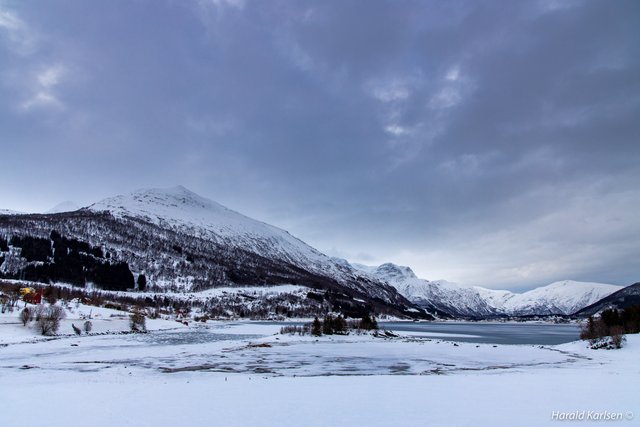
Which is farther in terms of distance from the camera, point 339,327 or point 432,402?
point 339,327

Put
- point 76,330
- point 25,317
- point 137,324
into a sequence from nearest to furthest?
1. point 25,317
2. point 76,330
3. point 137,324

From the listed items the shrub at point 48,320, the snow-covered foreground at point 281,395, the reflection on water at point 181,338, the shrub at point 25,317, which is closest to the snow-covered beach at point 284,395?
the snow-covered foreground at point 281,395

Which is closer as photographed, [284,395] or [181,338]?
[284,395]

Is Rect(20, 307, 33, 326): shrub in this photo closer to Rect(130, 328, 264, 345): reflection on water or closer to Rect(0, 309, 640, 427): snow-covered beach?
Rect(130, 328, 264, 345): reflection on water

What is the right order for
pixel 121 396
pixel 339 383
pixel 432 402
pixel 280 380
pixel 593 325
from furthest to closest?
pixel 593 325 → pixel 280 380 → pixel 339 383 → pixel 121 396 → pixel 432 402

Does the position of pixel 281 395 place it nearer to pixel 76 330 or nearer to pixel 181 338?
pixel 181 338

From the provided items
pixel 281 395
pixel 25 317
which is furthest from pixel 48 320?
pixel 281 395

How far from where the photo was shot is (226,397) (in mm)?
18562

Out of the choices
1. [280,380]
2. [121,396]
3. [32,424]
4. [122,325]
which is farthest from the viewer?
[122,325]

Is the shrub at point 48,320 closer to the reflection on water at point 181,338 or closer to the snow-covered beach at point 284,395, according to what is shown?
the reflection on water at point 181,338

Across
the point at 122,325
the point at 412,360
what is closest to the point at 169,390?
the point at 412,360

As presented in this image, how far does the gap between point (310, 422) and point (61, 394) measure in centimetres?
1222

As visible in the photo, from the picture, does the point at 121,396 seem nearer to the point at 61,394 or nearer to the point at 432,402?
the point at 61,394

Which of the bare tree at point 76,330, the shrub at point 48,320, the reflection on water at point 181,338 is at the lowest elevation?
the reflection on water at point 181,338
